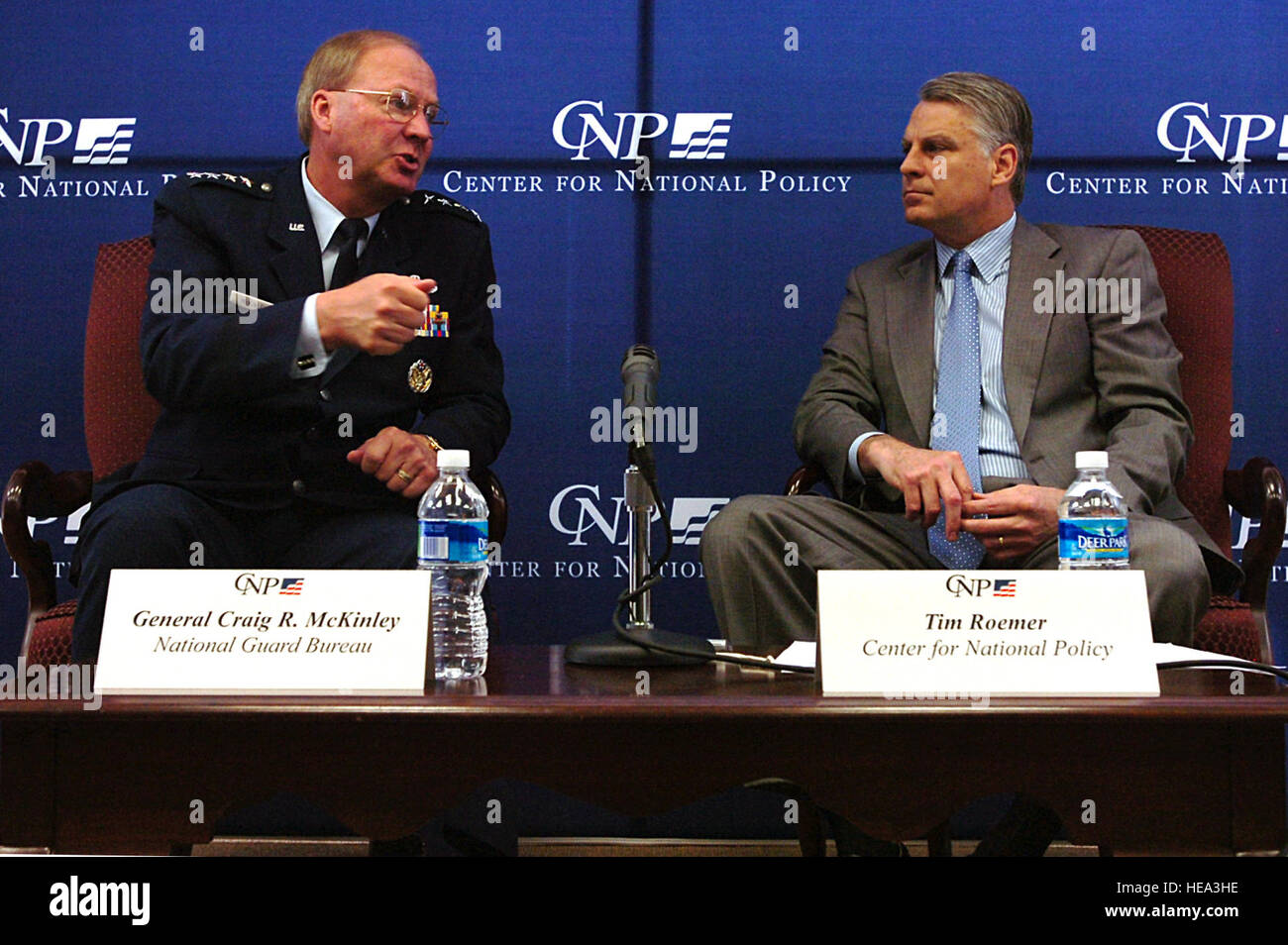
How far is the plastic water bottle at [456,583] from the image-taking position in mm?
1366

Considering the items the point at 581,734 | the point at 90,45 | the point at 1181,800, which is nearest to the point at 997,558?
the point at 1181,800

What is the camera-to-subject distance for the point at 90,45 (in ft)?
9.16

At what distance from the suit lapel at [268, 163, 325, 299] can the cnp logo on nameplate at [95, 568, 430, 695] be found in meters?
1.05

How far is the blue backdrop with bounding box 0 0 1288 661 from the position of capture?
8.98 ft

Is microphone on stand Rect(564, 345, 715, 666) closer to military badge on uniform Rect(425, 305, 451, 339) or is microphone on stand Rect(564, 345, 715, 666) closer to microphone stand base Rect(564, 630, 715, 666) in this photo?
microphone stand base Rect(564, 630, 715, 666)

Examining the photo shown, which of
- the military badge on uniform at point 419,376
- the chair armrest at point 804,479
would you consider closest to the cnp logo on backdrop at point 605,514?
the chair armrest at point 804,479

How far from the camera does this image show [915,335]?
2.26m

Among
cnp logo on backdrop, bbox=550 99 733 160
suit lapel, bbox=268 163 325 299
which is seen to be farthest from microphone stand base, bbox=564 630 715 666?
cnp logo on backdrop, bbox=550 99 733 160

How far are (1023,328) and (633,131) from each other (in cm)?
105

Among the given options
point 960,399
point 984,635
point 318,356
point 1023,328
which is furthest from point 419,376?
point 984,635

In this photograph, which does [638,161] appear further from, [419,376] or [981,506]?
[981,506]

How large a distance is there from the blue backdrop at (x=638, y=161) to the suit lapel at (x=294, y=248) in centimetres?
60

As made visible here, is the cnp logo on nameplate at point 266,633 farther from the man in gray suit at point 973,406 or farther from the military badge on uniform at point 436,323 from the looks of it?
the military badge on uniform at point 436,323

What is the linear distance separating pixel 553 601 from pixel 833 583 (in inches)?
63.5
